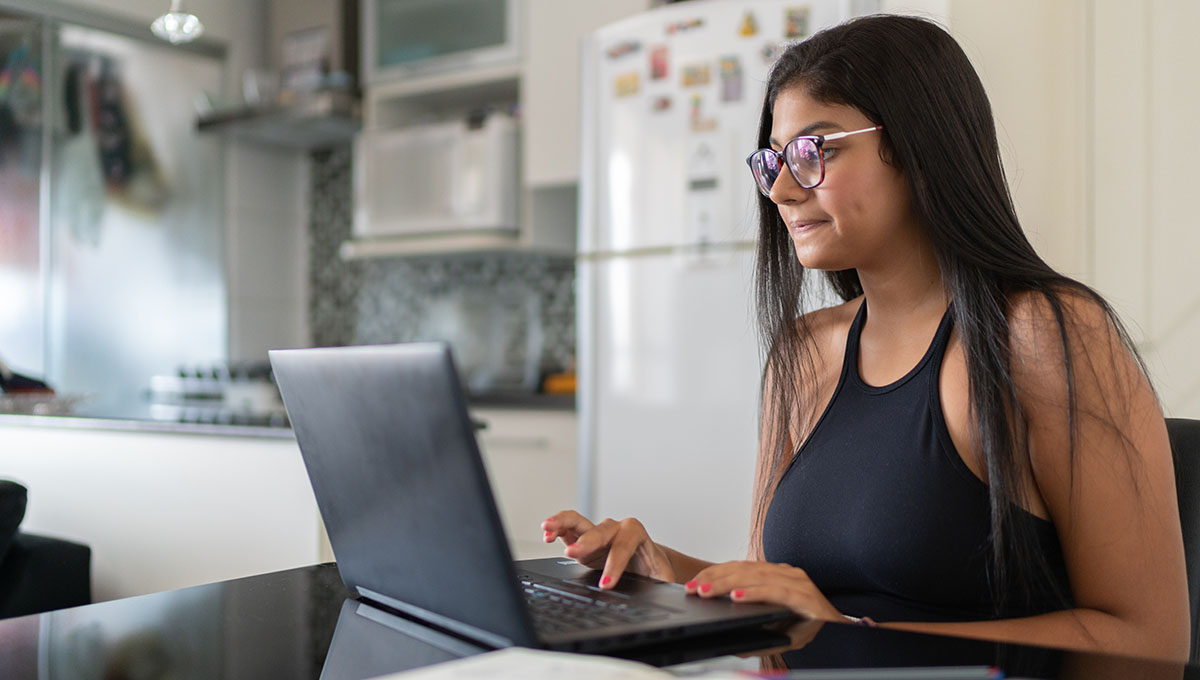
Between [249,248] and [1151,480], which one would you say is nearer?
[1151,480]

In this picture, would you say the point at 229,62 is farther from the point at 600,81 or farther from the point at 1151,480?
the point at 1151,480

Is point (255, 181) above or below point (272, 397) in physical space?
above

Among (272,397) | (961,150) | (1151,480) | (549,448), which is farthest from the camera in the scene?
(272,397)

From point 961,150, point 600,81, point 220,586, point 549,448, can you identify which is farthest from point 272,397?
point 961,150

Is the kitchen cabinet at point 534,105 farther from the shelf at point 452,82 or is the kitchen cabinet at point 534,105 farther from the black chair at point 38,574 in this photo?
A: the black chair at point 38,574

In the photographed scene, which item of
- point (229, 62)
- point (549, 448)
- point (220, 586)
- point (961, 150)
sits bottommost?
point (549, 448)

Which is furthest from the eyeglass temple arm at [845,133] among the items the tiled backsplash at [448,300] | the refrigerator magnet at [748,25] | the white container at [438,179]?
the tiled backsplash at [448,300]

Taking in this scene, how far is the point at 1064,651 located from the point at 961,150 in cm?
54

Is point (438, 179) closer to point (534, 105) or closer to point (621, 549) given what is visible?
point (534, 105)

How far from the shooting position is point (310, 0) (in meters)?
4.55

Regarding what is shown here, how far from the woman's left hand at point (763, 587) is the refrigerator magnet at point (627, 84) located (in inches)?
92.6

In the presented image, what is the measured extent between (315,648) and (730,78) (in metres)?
2.33

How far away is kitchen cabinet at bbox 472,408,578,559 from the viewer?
350cm

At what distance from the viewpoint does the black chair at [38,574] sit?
1904 millimetres
